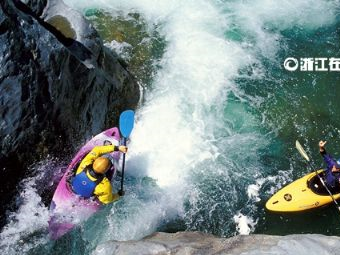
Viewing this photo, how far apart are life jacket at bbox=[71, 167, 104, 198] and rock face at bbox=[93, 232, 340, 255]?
1264 mm

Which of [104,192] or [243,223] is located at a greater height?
[104,192]

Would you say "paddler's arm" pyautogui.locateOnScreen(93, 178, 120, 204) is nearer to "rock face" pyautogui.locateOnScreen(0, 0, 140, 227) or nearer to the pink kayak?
the pink kayak

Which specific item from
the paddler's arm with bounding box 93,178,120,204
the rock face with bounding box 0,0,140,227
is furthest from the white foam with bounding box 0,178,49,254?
the paddler's arm with bounding box 93,178,120,204

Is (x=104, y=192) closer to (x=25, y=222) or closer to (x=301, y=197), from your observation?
(x=25, y=222)

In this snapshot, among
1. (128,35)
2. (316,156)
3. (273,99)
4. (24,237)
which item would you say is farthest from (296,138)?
(24,237)

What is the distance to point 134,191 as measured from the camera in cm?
817

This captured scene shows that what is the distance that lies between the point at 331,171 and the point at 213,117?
2850mm

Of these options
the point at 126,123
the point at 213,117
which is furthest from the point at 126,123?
the point at 213,117

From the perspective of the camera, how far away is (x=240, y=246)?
5.39m

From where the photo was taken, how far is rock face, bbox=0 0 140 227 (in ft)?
20.7

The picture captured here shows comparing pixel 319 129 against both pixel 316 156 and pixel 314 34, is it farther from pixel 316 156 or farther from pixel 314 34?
pixel 314 34

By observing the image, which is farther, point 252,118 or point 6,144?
point 252,118

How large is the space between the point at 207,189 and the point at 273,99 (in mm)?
2891

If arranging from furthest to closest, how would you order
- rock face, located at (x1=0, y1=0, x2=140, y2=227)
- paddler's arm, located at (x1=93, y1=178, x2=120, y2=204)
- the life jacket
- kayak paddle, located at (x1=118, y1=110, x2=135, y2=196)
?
kayak paddle, located at (x1=118, y1=110, x2=135, y2=196) < paddler's arm, located at (x1=93, y1=178, x2=120, y2=204) < the life jacket < rock face, located at (x1=0, y1=0, x2=140, y2=227)
